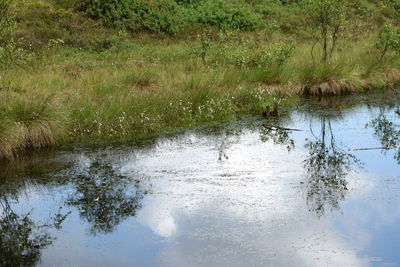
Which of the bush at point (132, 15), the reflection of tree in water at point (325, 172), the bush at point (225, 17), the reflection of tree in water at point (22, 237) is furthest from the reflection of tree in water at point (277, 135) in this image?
the bush at point (225, 17)

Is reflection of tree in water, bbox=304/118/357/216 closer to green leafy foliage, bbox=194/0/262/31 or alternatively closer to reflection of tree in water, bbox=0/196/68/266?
reflection of tree in water, bbox=0/196/68/266

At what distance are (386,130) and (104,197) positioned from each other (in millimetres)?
6683

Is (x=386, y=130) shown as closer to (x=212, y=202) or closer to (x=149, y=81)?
(x=212, y=202)

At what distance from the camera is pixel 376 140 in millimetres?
11391

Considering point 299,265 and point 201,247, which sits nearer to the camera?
point 299,265

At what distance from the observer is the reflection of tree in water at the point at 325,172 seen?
8094mm

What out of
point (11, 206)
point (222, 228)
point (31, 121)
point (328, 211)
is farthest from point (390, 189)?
point (31, 121)

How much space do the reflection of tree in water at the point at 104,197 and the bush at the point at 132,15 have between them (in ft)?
50.3

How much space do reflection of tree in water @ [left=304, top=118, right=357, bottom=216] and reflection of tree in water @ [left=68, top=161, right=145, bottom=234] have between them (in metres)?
2.57

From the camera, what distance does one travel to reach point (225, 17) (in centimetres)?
2647

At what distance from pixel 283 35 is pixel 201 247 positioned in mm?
19342

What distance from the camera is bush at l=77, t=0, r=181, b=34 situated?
2420 cm

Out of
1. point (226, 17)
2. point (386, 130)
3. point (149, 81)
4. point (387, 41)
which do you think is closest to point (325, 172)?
point (386, 130)

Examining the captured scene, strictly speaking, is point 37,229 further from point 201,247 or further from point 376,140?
point 376,140
